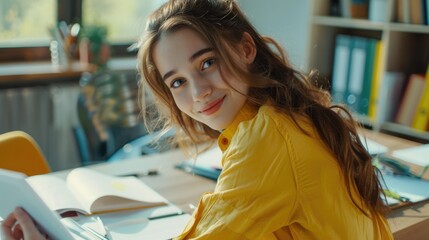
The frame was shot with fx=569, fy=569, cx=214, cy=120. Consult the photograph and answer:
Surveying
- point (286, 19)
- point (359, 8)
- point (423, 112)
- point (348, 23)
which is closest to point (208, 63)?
point (423, 112)

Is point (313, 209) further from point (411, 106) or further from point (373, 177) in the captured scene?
point (411, 106)

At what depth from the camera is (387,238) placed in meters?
1.21

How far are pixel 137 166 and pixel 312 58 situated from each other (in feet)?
4.87

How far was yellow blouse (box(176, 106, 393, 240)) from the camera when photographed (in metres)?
0.99

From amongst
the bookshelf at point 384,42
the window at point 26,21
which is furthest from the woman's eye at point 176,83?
the window at point 26,21

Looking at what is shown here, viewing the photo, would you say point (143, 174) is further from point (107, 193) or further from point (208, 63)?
point (208, 63)

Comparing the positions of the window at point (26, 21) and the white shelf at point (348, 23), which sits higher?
the white shelf at point (348, 23)

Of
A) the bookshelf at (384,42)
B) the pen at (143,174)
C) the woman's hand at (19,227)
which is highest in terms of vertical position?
the bookshelf at (384,42)

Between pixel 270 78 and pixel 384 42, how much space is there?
155 cm

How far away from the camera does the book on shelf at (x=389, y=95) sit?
103 inches

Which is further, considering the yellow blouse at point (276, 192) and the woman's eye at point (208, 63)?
the woman's eye at point (208, 63)

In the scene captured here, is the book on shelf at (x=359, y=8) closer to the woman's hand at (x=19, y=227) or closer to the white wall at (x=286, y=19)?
the white wall at (x=286, y=19)

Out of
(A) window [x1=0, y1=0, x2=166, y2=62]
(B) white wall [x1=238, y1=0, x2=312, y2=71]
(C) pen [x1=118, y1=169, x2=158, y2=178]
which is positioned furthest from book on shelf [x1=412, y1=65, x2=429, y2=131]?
(A) window [x1=0, y1=0, x2=166, y2=62]

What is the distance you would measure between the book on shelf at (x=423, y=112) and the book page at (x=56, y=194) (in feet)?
5.52
